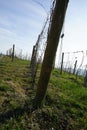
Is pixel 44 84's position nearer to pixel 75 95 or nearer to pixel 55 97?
pixel 55 97

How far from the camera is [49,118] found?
8234 millimetres

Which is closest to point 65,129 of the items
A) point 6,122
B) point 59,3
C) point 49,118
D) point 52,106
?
point 49,118

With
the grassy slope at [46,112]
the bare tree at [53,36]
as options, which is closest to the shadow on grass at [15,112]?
the grassy slope at [46,112]

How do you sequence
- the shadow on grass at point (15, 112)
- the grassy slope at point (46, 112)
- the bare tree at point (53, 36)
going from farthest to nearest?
the bare tree at point (53, 36)
the grassy slope at point (46, 112)
the shadow on grass at point (15, 112)

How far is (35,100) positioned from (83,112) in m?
2.15

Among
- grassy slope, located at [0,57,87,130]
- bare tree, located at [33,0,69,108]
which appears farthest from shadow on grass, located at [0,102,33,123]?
bare tree, located at [33,0,69,108]

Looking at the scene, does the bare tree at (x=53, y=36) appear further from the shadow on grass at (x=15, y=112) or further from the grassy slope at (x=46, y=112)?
the grassy slope at (x=46, y=112)

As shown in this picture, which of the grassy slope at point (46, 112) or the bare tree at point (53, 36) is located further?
the bare tree at point (53, 36)

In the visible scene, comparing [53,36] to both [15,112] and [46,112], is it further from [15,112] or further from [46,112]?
[15,112]

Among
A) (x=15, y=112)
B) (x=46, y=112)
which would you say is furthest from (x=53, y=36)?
(x=15, y=112)

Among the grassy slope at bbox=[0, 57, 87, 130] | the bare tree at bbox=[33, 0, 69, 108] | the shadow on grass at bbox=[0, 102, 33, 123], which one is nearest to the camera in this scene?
the shadow on grass at bbox=[0, 102, 33, 123]

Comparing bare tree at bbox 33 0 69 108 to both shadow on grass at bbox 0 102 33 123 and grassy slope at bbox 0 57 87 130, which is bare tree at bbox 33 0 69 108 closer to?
shadow on grass at bbox 0 102 33 123

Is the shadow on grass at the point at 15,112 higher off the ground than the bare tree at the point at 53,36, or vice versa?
the bare tree at the point at 53,36

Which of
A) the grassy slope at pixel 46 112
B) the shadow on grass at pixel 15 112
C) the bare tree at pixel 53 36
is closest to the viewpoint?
the shadow on grass at pixel 15 112
